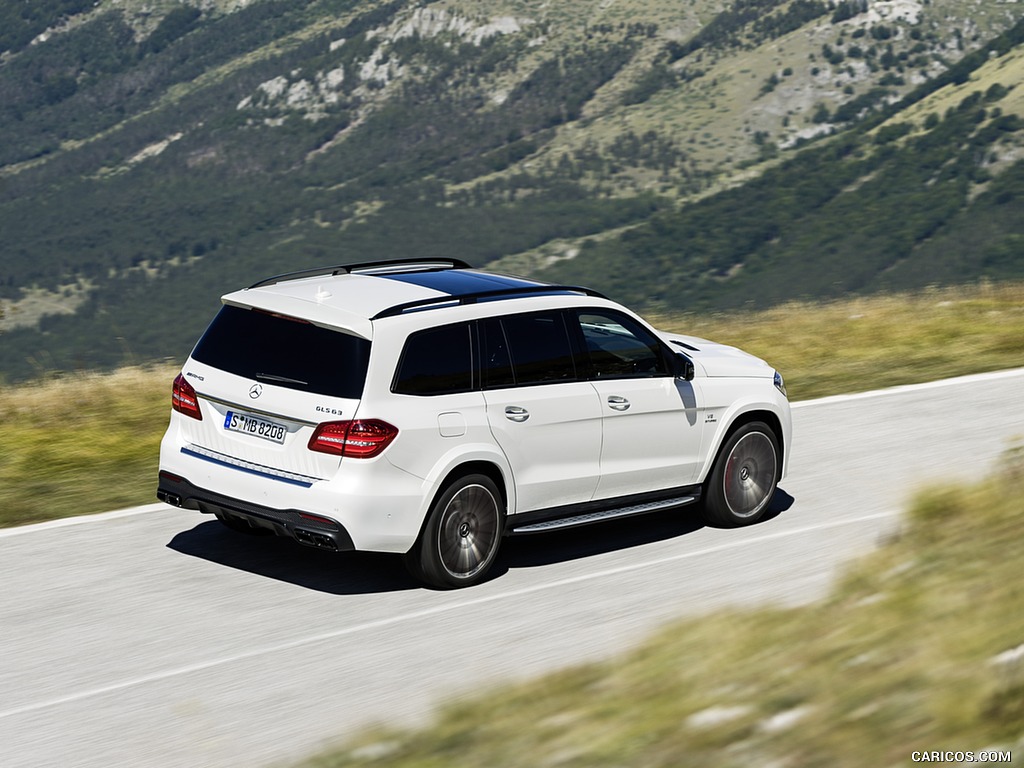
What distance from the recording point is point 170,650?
20.6 feet

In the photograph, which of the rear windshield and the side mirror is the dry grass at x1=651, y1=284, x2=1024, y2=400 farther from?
the rear windshield

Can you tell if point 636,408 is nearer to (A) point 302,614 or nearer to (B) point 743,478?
(B) point 743,478

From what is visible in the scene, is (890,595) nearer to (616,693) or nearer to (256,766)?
(616,693)

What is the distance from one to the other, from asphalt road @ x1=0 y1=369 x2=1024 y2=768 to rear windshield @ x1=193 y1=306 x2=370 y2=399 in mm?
1139

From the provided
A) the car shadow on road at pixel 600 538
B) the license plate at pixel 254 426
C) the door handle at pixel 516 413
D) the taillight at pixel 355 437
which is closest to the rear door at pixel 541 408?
the door handle at pixel 516 413

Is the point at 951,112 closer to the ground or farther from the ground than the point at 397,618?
farther from the ground

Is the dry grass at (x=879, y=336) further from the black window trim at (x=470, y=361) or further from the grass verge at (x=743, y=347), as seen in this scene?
the black window trim at (x=470, y=361)

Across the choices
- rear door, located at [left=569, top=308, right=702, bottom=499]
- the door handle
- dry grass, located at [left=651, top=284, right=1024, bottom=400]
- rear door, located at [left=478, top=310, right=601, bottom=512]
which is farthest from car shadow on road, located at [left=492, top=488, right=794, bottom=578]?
dry grass, located at [left=651, top=284, right=1024, bottom=400]

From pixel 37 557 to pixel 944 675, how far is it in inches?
200

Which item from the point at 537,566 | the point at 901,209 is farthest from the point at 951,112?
the point at 537,566

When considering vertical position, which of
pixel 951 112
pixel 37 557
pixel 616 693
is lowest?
pixel 616 693

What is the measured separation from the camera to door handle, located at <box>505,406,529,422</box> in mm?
7184

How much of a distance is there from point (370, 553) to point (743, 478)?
2411 millimetres

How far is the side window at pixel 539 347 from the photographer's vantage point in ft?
24.1
